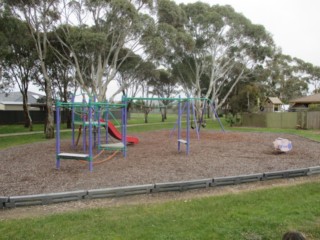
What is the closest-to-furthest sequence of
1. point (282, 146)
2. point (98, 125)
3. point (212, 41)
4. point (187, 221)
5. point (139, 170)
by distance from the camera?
point (187, 221) < point (139, 170) < point (282, 146) < point (98, 125) < point (212, 41)

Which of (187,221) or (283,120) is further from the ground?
(283,120)

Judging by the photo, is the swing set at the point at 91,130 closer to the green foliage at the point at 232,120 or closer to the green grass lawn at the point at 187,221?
the green grass lawn at the point at 187,221

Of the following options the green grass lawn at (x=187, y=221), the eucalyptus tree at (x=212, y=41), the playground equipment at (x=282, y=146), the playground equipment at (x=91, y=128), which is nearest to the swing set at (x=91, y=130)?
the playground equipment at (x=91, y=128)

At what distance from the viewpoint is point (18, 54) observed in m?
26.2

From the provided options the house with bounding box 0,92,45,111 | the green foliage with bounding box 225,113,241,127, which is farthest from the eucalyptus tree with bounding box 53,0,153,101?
the house with bounding box 0,92,45,111

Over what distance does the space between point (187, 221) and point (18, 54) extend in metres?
25.9

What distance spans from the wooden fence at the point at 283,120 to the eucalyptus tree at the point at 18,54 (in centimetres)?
1909

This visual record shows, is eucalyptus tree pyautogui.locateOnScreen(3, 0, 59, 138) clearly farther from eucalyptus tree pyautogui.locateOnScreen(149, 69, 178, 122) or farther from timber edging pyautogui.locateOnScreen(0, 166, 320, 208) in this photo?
eucalyptus tree pyautogui.locateOnScreen(149, 69, 178, 122)

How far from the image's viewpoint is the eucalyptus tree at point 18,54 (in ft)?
63.8

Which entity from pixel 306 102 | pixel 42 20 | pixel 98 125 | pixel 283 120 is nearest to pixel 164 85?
pixel 306 102

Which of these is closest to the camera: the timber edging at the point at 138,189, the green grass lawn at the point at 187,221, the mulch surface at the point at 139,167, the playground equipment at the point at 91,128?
the green grass lawn at the point at 187,221

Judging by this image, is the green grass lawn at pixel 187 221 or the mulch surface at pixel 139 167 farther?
the mulch surface at pixel 139 167

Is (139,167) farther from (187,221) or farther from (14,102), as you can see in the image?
(14,102)

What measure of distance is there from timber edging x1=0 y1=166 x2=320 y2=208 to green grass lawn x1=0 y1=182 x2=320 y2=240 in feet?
2.22
